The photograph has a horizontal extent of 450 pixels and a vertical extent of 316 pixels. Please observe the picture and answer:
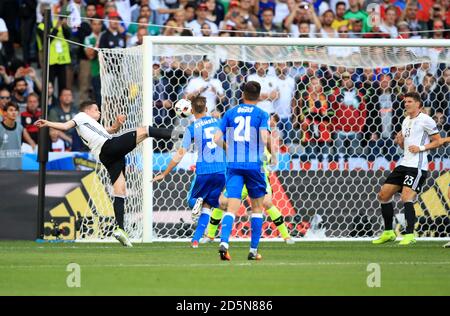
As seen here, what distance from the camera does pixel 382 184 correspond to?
657 inches

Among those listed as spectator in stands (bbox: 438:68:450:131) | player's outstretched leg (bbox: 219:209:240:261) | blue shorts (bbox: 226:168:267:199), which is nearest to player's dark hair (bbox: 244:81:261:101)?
blue shorts (bbox: 226:168:267:199)

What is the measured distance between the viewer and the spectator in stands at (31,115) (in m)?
18.6

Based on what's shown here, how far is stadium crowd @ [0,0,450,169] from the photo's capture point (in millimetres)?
16969

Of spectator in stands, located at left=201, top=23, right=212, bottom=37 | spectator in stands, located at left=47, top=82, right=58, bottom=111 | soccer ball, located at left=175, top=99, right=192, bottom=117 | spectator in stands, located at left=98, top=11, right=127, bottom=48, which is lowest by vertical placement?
soccer ball, located at left=175, top=99, right=192, bottom=117

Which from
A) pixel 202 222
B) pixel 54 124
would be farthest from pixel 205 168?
pixel 54 124

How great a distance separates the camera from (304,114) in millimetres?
17109

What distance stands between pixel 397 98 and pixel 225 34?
172 inches

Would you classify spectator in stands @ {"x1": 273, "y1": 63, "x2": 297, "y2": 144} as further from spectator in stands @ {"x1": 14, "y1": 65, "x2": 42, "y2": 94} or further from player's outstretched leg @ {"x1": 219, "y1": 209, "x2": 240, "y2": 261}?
player's outstretched leg @ {"x1": 219, "y1": 209, "x2": 240, "y2": 261}

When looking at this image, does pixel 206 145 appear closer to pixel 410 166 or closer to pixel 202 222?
pixel 202 222

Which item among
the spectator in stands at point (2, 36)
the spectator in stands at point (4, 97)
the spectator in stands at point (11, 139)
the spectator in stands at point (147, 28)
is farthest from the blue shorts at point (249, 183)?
the spectator in stands at point (2, 36)

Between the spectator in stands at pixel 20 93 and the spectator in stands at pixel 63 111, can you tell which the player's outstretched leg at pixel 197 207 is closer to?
the spectator in stands at pixel 63 111

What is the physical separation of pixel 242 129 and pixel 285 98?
5.22 metres

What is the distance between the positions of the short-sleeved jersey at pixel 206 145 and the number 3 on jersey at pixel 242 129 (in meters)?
2.57

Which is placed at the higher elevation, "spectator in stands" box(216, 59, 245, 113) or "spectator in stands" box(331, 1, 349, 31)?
"spectator in stands" box(331, 1, 349, 31)
